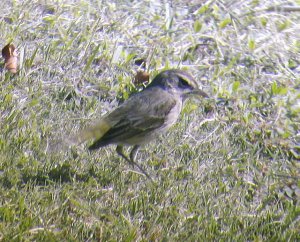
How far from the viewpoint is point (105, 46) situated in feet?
31.9

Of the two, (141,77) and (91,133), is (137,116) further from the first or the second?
(141,77)

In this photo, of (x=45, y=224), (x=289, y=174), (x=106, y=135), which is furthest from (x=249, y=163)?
(x=45, y=224)

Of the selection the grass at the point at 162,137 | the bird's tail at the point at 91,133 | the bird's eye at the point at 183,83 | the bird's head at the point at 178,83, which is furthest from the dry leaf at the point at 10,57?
the bird's eye at the point at 183,83

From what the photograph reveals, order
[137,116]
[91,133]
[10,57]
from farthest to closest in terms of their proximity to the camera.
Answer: [10,57] < [137,116] < [91,133]

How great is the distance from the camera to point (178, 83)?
28.2 ft

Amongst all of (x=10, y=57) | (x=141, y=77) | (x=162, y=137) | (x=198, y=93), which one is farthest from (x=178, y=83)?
(x=10, y=57)

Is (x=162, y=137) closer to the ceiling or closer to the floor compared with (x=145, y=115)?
closer to the floor

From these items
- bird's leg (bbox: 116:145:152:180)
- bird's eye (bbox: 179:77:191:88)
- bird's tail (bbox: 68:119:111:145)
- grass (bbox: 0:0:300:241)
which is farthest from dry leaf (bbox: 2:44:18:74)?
bird's eye (bbox: 179:77:191:88)

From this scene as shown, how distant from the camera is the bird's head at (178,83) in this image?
8562mm

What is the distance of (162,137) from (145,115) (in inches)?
21.7

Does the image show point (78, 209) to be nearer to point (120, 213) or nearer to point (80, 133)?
point (120, 213)

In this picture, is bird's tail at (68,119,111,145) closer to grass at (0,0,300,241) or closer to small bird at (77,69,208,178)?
small bird at (77,69,208,178)

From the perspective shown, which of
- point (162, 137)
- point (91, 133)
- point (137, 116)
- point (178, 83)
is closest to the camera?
point (91, 133)

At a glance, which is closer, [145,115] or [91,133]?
[91,133]
